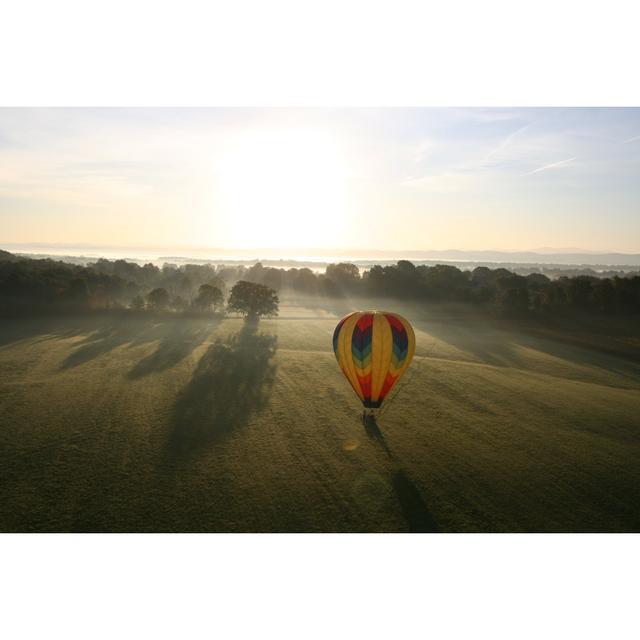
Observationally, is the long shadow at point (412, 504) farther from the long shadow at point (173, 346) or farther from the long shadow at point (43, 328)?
the long shadow at point (43, 328)

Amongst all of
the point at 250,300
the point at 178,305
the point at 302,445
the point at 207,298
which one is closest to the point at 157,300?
the point at 178,305

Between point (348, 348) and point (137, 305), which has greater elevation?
point (348, 348)

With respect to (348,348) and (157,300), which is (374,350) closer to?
(348,348)

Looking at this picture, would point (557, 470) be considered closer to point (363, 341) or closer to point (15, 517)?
point (363, 341)

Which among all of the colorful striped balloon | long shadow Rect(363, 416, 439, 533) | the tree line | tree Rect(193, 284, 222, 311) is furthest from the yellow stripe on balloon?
tree Rect(193, 284, 222, 311)

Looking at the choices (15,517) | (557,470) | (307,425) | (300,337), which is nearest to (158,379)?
(307,425)

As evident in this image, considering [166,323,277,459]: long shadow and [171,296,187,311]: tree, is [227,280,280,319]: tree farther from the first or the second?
[166,323,277,459]: long shadow
